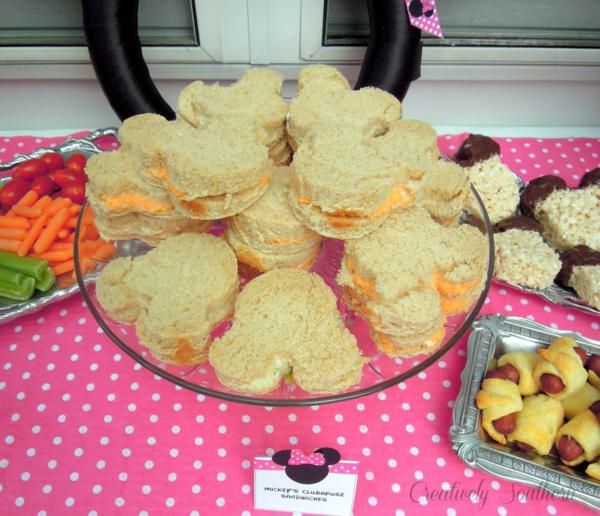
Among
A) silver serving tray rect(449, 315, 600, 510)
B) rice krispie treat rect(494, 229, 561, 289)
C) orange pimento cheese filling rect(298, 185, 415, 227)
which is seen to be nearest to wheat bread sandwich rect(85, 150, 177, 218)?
orange pimento cheese filling rect(298, 185, 415, 227)

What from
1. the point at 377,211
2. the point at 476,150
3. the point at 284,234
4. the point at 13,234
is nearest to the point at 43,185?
the point at 13,234

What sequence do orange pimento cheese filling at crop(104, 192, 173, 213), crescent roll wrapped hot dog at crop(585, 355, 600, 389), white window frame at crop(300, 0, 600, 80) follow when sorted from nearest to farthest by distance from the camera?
orange pimento cheese filling at crop(104, 192, 173, 213) → crescent roll wrapped hot dog at crop(585, 355, 600, 389) → white window frame at crop(300, 0, 600, 80)

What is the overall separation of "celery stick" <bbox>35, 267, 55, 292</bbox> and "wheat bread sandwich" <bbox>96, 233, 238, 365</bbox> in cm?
31

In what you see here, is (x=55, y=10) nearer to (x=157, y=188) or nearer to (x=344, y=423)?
(x=157, y=188)

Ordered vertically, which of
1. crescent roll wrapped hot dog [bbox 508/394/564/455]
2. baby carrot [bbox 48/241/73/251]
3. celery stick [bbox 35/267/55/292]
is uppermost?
baby carrot [bbox 48/241/73/251]

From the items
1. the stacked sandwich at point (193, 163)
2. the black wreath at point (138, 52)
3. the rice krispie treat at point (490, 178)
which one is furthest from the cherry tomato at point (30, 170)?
the rice krispie treat at point (490, 178)

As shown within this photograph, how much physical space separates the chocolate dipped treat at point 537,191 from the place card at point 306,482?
0.78 m

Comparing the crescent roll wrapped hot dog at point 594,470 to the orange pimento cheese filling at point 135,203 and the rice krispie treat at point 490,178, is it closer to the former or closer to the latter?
the rice krispie treat at point 490,178

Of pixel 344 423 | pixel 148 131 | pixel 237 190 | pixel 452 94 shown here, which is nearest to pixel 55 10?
pixel 148 131

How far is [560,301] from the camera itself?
1125 mm

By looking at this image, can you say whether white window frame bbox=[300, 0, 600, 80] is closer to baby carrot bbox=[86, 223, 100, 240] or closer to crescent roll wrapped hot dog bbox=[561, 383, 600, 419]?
baby carrot bbox=[86, 223, 100, 240]

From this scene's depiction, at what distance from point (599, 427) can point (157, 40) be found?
1.29 metres

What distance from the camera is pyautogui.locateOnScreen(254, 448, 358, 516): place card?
2.48 feet

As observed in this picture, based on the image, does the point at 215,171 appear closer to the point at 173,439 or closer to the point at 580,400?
the point at 173,439
